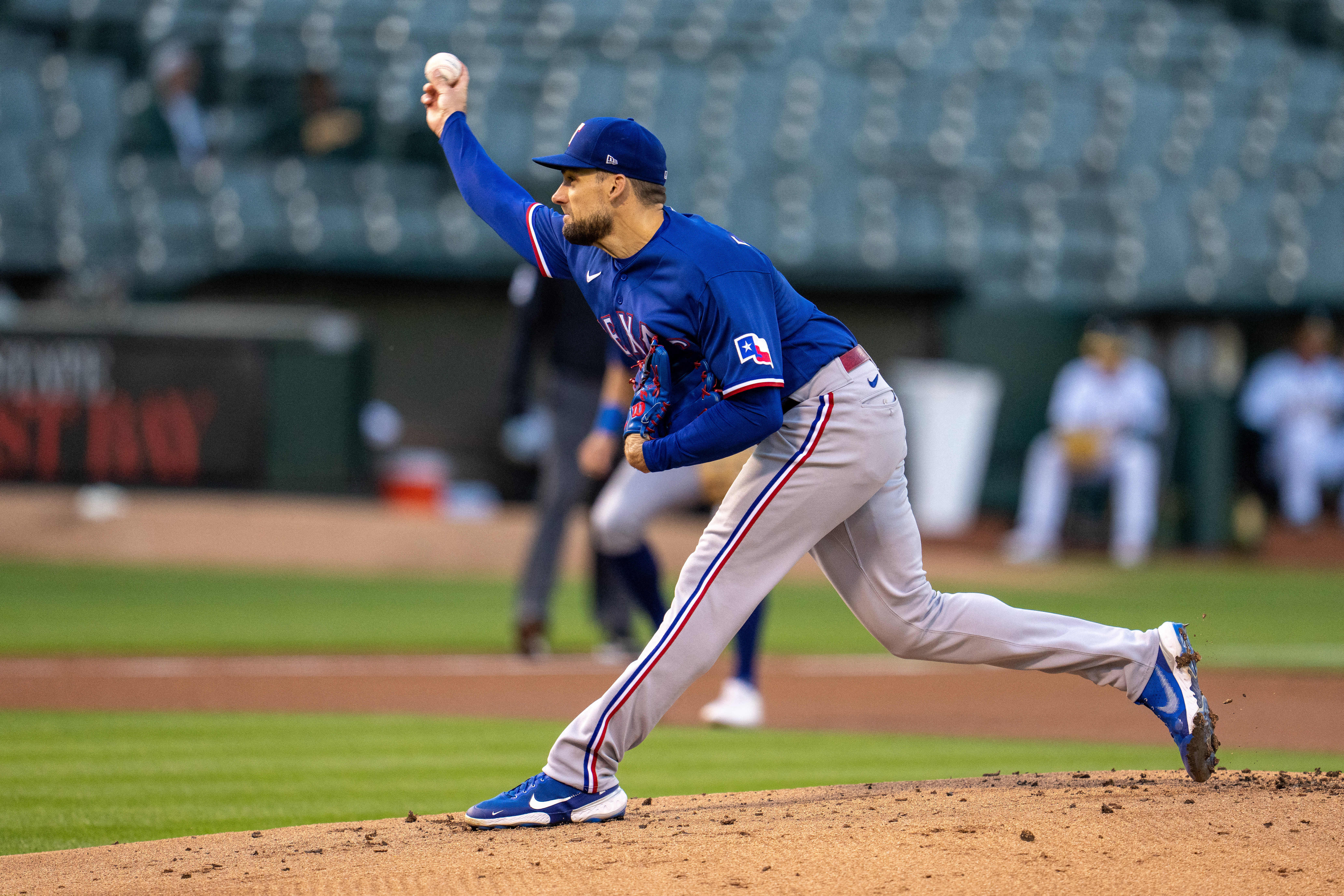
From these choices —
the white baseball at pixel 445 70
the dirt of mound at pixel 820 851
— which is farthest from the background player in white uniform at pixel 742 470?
the white baseball at pixel 445 70

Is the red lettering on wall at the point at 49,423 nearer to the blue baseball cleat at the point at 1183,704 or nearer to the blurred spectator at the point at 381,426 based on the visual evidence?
the blurred spectator at the point at 381,426

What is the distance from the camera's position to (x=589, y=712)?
3377mm

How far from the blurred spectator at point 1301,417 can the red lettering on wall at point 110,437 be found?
33.3 feet

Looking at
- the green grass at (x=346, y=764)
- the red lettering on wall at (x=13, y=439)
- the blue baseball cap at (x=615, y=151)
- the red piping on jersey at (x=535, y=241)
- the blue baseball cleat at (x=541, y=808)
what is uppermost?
the blue baseball cap at (x=615, y=151)

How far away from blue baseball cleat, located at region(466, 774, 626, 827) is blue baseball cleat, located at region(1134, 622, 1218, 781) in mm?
1279

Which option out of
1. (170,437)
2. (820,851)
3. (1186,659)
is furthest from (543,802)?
(170,437)

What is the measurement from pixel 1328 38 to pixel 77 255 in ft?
47.0

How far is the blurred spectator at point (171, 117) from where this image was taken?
14.8 meters

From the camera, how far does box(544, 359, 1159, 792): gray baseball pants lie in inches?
133

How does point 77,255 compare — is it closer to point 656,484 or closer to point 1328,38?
point 656,484

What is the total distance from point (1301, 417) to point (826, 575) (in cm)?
1238

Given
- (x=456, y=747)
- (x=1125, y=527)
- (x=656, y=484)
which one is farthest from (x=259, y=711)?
(x=1125, y=527)

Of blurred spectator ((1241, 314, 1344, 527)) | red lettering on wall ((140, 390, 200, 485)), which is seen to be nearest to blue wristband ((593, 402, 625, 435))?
red lettering on wall ((140, 390, 200, 485))

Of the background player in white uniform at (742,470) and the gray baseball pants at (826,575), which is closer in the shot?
→ the background player in white uniform at (742,470)
